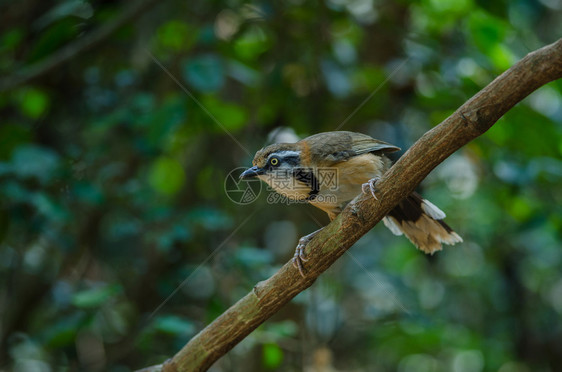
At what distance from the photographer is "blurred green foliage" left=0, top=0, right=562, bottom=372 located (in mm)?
4309

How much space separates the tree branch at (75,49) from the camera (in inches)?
178

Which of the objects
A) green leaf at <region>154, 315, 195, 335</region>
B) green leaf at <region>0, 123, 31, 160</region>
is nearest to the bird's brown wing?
green leaf at <region>154, 315, 195, 335</region>

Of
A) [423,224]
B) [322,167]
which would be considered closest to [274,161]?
[322,167]

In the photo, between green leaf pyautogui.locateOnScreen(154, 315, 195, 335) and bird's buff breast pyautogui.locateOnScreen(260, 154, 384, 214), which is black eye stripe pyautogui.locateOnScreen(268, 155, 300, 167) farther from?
green leaf pyautogui.locateOnScreen(154, 315, 195, 335)

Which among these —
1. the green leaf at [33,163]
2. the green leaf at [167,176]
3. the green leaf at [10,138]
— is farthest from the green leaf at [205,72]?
the green leaf at [167,176]

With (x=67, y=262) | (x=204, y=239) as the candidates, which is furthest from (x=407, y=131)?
(x=67, y=262)

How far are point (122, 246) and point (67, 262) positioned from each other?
0.71 metres

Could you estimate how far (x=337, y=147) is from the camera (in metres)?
3.18

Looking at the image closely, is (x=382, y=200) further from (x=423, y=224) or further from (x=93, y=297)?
(x=93, y=297)

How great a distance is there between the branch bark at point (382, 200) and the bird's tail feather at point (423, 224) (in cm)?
115

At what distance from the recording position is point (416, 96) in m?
5.13

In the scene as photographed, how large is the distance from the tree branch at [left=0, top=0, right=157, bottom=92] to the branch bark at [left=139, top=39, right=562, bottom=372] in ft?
9.46

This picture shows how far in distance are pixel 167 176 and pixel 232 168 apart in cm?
86

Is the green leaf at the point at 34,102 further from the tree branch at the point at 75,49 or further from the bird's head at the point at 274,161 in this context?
the bird's head at the point at 274,161
